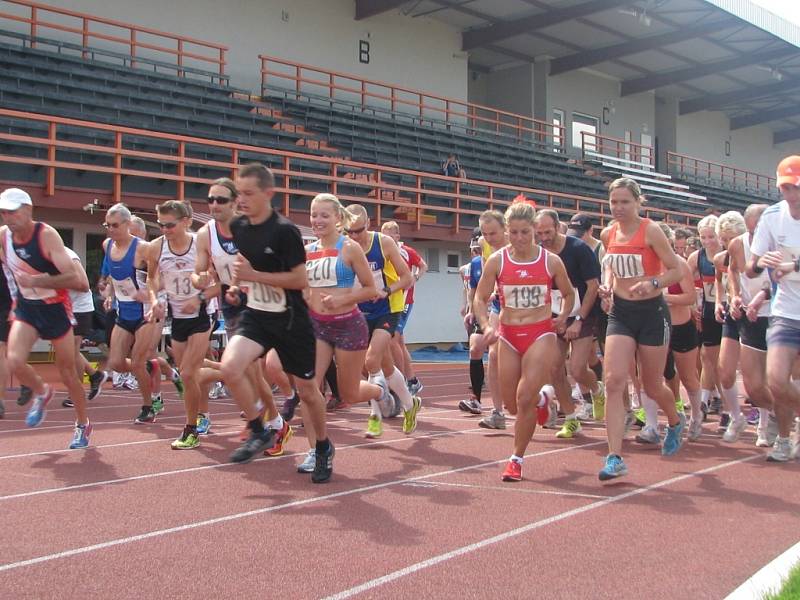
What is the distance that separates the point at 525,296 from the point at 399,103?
25419 mm

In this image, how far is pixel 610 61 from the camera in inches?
→ 1531

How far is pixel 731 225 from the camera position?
28.7ft

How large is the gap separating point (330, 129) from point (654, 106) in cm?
2478

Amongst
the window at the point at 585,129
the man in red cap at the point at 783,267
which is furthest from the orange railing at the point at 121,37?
the window at the point at 585,129

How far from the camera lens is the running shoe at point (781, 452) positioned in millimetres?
7445

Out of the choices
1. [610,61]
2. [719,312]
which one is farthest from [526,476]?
[610,61]

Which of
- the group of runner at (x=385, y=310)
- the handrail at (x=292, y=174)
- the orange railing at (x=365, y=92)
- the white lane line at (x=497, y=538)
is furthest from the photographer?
the orange railing at (x=365, y=92)

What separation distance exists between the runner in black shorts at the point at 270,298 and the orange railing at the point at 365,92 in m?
19.5

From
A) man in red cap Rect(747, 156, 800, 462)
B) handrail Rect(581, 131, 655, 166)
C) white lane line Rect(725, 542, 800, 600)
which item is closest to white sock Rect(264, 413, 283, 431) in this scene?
man in red cap Rect(747, 156, 800, 462)

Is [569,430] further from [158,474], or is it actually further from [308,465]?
[158,474]

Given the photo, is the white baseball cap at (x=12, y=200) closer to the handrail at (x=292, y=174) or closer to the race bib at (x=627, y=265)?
the race bib at (x=627, y=265)

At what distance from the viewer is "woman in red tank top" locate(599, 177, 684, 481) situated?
6793mm

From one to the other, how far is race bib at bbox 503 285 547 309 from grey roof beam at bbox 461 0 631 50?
25.9 m

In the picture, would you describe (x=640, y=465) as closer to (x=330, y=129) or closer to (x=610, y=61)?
(x=330, y=129)
